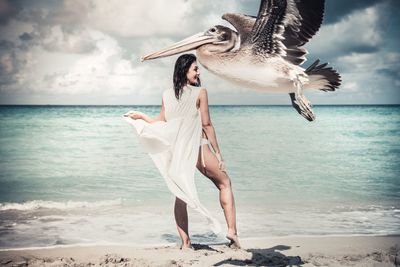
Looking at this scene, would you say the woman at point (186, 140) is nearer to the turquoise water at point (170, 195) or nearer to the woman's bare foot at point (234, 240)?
the woman's bare foot at point (234, 240)

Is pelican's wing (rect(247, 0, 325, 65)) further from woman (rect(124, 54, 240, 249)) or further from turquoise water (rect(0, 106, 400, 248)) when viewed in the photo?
turquoise water (rect(0, 106, 400, 248))

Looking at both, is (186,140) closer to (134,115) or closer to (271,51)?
(134,115)

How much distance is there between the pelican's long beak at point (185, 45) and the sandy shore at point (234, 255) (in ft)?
4.08

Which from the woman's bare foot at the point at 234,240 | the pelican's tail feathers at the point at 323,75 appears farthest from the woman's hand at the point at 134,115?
the pelican's tail feathers at the point at 323,75

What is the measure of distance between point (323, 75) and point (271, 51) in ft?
1.15

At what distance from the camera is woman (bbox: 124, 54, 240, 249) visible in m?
2.99

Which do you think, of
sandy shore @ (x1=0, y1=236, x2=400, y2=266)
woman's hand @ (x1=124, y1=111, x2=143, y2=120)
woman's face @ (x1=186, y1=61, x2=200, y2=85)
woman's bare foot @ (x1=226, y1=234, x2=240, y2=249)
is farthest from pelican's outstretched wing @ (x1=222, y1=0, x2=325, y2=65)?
sandy shore @ (x1=0, y1=236, x2=400, y2=266)

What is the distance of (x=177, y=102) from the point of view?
9.94 feet

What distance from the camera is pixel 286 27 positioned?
3068 mm

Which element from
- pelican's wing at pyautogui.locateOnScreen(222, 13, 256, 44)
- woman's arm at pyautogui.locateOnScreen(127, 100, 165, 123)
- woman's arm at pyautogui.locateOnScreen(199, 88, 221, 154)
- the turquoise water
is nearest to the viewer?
woman's arm at pyautogui.locateOnScreen(199, 88, 221, 154)

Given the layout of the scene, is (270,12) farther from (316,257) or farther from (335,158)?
(335,158)

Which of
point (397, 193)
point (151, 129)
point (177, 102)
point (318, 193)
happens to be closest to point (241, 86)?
point (177, 102)

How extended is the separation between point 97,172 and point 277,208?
3.34 metres

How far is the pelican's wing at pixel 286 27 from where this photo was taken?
3.02 meters
